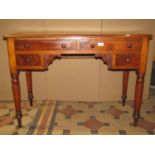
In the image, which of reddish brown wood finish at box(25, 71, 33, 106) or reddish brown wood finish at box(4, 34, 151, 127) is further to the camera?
reddish brown wood finish at box(25, 71, 33, 106)

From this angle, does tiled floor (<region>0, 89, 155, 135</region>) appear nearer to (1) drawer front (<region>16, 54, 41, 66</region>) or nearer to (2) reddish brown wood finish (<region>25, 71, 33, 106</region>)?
(2) reddish brown wood finish (<region>25, 71, 33, 106</region>)

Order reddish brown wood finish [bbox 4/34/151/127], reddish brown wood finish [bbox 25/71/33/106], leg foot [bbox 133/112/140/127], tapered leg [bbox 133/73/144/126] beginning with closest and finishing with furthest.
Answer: reddish brown wood finish [bbox 4/34/151/127] → tapered leg [bbox 133/73/144/126] → leg foot [bbox 133/112/140/127] → reddish brown wood finish [bbox 25/71/33/106]

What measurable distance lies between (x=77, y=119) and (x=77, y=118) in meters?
0.02

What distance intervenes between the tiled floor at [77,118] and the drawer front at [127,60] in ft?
2.04

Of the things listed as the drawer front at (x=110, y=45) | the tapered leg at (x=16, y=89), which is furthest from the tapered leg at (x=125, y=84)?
the tapered leg at (x=16, y=89)

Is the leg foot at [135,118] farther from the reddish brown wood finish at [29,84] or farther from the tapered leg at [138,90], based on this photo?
the reddish brown wood finish at [29,84]

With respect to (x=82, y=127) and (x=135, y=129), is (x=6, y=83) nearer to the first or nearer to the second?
(x=82, y=127)

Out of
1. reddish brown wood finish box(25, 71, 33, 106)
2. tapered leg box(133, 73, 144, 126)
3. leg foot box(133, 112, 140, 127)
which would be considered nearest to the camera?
tapered leg box(133, 73, 144, 126)

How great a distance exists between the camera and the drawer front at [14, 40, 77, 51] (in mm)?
1572

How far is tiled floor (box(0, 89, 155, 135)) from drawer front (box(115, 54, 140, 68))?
623mm

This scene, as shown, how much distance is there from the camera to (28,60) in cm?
161

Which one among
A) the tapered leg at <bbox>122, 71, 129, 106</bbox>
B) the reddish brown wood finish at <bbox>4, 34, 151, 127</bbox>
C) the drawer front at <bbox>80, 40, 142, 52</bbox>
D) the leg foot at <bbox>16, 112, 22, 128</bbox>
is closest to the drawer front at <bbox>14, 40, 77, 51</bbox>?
the reddish brown wood finish at <bbox>4, 34, 151, 127</bbox>

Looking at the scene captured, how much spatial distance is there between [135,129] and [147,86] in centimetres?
81
